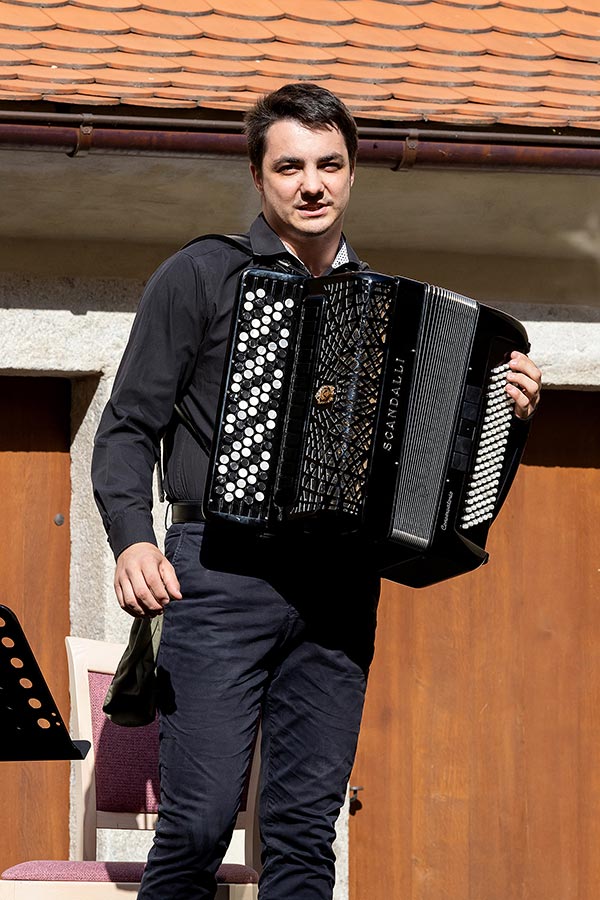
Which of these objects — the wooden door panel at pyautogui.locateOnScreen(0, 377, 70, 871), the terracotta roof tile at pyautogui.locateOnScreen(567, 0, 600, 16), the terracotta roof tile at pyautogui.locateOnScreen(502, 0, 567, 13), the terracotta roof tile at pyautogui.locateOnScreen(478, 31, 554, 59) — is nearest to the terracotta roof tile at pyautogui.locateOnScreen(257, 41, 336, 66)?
the terracotta roof tile at pyautogui.locateOnScreen(478, 31, 554, 59)

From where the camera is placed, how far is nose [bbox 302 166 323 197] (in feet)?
11.3

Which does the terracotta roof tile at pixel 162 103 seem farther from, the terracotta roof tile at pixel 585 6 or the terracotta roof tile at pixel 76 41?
the terracotta roof tile at pixel 585 6

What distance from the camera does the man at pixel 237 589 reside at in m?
3.27

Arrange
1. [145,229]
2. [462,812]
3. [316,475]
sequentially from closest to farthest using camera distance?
[316,475]
[145,229]
[462,812]

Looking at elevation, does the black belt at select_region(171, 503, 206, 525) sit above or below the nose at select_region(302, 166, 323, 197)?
below

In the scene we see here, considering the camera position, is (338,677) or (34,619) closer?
(338,677)

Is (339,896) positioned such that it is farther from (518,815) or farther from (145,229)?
(145,229)

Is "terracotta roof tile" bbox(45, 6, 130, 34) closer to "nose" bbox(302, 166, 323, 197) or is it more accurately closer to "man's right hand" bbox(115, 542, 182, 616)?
"nose" bbox(302, 166, 323, 197)

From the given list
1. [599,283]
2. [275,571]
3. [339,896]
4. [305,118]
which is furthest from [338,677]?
[599,283]

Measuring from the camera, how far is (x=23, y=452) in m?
5.85

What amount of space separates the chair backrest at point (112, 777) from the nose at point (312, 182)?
5.44 ft

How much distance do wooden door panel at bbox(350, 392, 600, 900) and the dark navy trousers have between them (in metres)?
2.58

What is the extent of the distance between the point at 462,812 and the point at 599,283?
211cm

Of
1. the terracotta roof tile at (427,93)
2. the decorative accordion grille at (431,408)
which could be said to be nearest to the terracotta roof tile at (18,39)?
the terracotta roof tile at (427,93)
